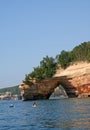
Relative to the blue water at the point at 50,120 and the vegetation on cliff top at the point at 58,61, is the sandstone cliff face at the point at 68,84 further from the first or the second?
the blue water at the point at 50,120

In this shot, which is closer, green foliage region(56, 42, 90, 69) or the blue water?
the blue water

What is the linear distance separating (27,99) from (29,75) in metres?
9.78

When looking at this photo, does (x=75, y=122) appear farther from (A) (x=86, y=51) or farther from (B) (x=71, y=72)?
(A) (x=86, y=51)

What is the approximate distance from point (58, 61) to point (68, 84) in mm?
13129

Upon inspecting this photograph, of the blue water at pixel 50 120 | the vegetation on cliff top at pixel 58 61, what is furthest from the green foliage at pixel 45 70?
the blue water at pixel 50 120

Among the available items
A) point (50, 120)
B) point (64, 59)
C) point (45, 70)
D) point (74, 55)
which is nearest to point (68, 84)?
point (45, 70)

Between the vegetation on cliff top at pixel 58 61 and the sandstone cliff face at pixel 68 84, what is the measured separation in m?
2.06

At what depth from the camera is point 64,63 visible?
13362 cm

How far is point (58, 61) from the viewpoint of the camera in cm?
13588

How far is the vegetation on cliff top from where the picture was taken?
130375mm

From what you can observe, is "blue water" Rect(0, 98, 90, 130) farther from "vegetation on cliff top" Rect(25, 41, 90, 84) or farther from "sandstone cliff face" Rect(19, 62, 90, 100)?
"vegetation on cliff top" Rect(25, 41, 90, 84)

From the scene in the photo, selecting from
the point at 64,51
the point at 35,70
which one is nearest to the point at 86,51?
the point at 64,51

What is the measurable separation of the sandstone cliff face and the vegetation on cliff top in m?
2.06

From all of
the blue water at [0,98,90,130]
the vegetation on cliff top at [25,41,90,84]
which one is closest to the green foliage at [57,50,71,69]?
the vegetation on cliff top at [25,41,90,84]
